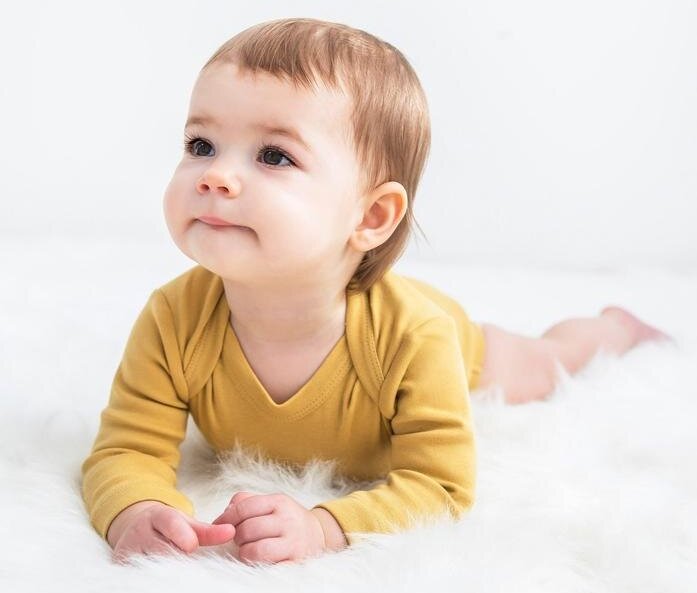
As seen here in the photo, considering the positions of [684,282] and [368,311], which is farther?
[684,282]

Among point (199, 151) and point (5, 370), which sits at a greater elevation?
point (199, 151)

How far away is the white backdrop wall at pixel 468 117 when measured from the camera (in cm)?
252

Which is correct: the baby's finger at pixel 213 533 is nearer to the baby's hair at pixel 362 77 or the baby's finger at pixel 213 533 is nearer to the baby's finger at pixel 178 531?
the baby's finger at pixel 178 531

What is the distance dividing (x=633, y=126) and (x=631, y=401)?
1363 mm

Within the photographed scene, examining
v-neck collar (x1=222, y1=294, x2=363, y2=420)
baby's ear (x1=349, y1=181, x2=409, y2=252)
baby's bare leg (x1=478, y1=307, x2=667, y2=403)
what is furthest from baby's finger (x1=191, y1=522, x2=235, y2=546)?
baby's bare leg (x1=478, y1=307, x2=667, y2=403)

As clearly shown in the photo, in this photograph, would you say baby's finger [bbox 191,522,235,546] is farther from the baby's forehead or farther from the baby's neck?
the baby's forehead

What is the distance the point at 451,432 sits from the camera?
1.14m

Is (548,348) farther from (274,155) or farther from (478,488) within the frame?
(274,155)

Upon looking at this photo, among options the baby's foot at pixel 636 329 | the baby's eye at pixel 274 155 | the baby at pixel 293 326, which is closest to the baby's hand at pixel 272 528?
the baby at pixel 293 326

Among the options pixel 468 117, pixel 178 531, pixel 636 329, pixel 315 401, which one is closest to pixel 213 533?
pixel 178 531

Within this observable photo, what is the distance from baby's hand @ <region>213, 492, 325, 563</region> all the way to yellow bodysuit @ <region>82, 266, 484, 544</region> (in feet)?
0.32

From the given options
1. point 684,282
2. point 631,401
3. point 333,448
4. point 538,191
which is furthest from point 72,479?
point 538,191

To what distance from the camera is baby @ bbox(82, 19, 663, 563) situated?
1046 millimetres

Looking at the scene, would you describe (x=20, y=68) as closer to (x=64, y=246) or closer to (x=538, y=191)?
(x=64, y=246)
